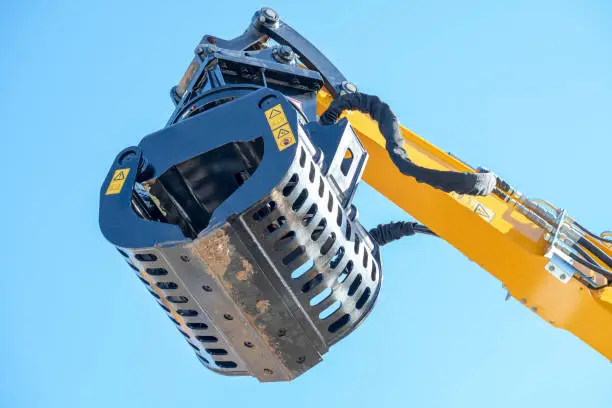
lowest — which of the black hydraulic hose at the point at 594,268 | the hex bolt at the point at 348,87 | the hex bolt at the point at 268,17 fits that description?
the black hydraulic hose at the point at 594,268

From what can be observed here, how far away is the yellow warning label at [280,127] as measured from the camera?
4.58 metres

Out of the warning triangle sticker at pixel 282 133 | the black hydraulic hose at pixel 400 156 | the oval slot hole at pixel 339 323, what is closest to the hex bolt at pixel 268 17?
the black hydraulic hose at pixel 400 156

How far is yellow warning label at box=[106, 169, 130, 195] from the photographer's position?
Answer: 4844 millimetres

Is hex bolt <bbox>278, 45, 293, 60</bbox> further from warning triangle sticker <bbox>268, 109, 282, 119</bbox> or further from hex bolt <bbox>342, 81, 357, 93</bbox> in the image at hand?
warning triangle sticker <bbox>268, 109, 282, 119</bbox>

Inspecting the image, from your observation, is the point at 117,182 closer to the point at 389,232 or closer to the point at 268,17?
the point at 389,232

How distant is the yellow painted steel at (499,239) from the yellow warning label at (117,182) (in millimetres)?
2358

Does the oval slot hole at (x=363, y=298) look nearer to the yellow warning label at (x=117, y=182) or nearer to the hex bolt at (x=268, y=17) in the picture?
the yellow warning label at (x=117, y=182)

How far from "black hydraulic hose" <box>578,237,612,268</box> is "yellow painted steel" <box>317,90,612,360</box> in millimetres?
232

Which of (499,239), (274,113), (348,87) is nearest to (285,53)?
(348,87)

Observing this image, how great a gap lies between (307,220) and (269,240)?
0.75ft

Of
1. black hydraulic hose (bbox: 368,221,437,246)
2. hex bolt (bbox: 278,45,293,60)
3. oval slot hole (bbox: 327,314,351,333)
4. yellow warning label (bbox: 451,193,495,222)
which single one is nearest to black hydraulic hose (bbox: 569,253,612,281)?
yellow warning label (bbox: 451,193,495,222)

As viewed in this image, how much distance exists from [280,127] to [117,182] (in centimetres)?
95

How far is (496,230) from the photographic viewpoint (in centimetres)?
671

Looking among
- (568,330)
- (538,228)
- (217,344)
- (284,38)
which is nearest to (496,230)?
(538,228)
